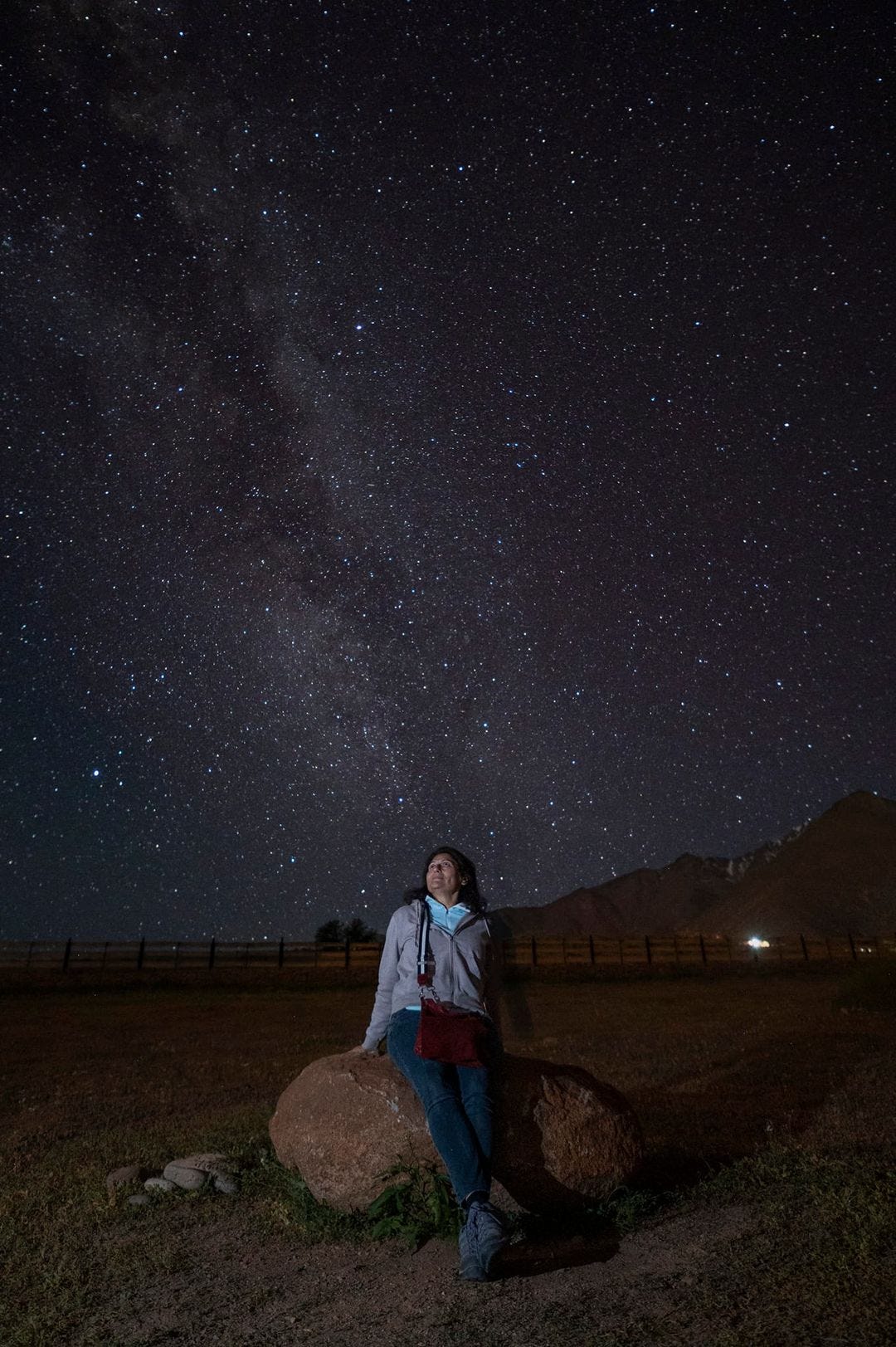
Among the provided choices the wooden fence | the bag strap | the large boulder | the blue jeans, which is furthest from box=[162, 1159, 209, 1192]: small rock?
the wooden fence

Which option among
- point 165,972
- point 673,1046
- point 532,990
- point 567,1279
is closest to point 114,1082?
point 673,1046

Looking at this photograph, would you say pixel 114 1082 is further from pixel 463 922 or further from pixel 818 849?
pixel 818 849

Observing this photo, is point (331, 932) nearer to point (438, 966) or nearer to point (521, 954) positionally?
point (521, 954)

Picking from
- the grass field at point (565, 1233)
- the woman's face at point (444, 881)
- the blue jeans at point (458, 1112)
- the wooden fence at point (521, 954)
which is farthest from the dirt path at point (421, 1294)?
the wooden fence at point (521, 954)

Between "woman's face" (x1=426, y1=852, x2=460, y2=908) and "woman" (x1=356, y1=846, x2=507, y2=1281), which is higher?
"woman's face" (x1=426, y1=852, x2=460, y2=908)

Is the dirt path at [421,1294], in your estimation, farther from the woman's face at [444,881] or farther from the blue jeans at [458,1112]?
the woman's face at [444,881]

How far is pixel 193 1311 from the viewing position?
3818mm

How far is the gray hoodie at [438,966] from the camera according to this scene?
16.1 feet

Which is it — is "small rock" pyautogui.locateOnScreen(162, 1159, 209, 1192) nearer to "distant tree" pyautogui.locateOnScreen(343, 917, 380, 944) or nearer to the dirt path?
the dirt path

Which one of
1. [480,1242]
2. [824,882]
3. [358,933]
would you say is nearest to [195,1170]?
[480,1242]

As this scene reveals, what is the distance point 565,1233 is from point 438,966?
1.52 meters

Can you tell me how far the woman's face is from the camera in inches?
207

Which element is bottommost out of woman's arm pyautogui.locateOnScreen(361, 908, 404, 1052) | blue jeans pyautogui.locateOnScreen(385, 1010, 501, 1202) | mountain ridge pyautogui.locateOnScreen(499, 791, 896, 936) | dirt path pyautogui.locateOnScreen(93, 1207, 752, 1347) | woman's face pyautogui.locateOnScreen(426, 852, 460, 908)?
dirt path pyautogui.locateOnScreen(93, 1207, 752, 1347)

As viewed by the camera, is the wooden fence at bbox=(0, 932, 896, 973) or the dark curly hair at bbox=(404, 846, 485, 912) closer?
the dark curly hair at bbox=(404, 846, 485, 912)
